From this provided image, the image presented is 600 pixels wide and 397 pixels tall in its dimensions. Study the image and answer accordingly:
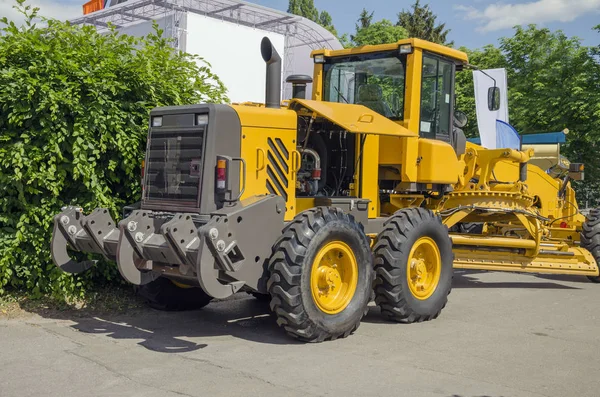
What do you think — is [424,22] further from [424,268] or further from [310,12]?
[424,268]

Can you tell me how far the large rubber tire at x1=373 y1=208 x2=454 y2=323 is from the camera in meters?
7.60

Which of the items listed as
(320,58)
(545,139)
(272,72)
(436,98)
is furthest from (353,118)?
(545,139)

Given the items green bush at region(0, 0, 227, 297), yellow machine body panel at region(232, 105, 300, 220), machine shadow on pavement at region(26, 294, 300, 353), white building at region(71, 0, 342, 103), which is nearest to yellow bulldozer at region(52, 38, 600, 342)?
yellow machine body panel at region(232, 105, 300, 220)

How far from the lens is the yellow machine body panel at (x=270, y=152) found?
720 cm

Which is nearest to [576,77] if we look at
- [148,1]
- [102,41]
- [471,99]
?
[471,99]

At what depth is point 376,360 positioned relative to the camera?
627 cm

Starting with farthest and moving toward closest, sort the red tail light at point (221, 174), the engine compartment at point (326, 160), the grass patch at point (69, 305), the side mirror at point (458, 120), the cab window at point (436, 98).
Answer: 1. the side mirror at point (458, 120)
2. the cab window at point (436, 98)
3. the engine compartment at point (326, 160)
4. the grass patch at point (69, 305)
5. the red tail light at point (221, 174)

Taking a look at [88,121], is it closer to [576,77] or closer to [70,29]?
[70,29]

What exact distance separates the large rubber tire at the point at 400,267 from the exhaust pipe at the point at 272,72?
1.82 metres

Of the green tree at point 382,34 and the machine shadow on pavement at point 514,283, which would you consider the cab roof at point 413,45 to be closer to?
the machine shadow on pavement at point 514,283

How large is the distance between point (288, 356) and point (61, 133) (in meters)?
3.56

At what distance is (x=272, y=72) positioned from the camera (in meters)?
7.59

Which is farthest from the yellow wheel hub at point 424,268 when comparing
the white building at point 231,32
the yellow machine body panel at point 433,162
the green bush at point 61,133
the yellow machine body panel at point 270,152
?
the white building at point 231,32

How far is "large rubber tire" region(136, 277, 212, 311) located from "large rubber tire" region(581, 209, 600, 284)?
625 centimetres
